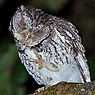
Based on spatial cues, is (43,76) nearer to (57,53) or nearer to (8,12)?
(57,53)

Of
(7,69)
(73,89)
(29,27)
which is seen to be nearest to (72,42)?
(29,27)

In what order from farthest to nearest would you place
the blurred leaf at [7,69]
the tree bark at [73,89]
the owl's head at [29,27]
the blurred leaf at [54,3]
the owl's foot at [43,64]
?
the blurred leaf at [54,3], the blurred leaf at [7,69], the owl's foot at [43,64], the owl's head at [29,27], the tree bark at [73,89]

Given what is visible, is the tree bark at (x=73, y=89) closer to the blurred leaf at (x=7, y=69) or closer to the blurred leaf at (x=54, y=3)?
the blurred leaf at (x=7, y=69)

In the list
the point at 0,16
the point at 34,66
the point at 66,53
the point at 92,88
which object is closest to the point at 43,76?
the point at 34,66

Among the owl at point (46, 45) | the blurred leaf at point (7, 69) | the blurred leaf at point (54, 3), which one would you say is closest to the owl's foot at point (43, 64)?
the owl at point (46, 45)

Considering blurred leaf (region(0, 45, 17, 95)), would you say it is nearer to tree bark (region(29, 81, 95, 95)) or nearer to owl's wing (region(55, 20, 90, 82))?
owl's wing (region(55, 20, 90, 82))

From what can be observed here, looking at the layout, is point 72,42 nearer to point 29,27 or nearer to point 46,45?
point 46,45
